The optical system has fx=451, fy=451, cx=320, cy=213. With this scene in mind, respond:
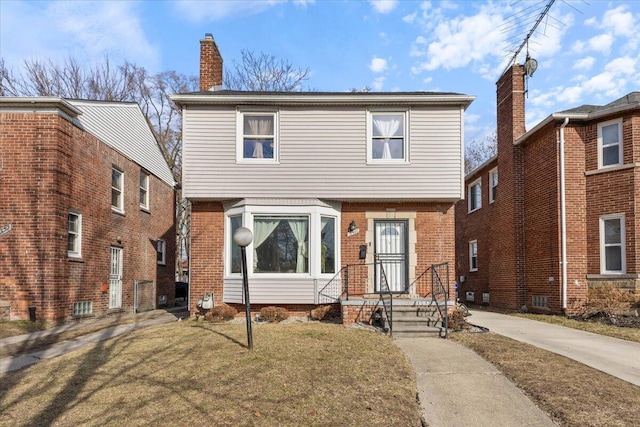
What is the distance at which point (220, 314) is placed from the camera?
10500 mm

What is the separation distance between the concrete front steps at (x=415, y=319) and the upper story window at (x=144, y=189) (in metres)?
10.7

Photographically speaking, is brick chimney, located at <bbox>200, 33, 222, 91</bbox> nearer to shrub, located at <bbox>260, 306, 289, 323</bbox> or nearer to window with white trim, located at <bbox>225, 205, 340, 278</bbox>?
window with white trim, located at <bbox>225, 205, 340, 278</bbox>

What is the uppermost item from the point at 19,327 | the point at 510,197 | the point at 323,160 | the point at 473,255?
the point at 323,160

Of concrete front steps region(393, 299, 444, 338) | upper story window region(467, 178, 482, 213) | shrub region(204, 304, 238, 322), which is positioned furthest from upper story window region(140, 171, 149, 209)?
upper story window region(467, 178, 482, 213)

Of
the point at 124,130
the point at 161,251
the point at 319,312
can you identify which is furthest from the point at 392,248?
the point at 161,251

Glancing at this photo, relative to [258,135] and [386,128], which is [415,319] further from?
[258,135]

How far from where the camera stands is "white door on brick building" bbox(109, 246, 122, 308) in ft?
45.4

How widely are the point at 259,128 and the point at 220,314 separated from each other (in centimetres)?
468

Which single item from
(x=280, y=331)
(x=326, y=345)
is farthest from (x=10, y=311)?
(x=326, y=345)

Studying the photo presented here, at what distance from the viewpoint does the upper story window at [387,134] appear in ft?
37.4

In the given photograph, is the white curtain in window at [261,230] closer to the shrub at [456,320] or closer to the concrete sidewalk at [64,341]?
the concrete sidewalk at [64,341]

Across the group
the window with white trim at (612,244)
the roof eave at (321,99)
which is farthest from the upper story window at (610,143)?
the roof eave at (321,99)

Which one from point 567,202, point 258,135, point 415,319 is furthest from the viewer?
point 567,202

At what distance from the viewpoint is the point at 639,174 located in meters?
11.6
